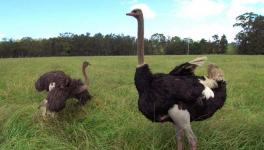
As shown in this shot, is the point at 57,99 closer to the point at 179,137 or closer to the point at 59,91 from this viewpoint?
the point at 59,91

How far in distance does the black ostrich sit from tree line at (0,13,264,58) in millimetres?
42815

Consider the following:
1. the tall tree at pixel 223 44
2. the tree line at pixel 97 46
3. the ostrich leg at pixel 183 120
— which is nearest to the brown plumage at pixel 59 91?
the ostrich leg at pixel 183 120

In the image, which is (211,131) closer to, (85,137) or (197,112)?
(197,112)

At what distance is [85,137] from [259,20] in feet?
157

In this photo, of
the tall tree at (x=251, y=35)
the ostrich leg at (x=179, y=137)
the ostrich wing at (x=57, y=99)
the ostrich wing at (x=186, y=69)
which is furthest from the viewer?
the tall tree at (x=251, y=35)

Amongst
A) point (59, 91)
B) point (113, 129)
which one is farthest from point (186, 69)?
point (59, 91)

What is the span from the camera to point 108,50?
51.3 m

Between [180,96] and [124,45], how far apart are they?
4729 cm

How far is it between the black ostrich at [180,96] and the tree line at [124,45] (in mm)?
42815

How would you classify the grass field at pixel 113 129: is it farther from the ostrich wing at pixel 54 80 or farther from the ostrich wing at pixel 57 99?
the ostrich wing at pixel 54 80

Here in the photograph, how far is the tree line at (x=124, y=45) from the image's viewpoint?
48.2 meters

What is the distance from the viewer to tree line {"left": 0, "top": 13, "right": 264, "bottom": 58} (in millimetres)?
48156

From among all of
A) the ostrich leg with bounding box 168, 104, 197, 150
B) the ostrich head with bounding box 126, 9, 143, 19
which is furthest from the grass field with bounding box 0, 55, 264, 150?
the ostrich head with bounding box 126, 9, 143, 19

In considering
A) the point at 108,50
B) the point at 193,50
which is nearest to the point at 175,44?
the point at 193,50
